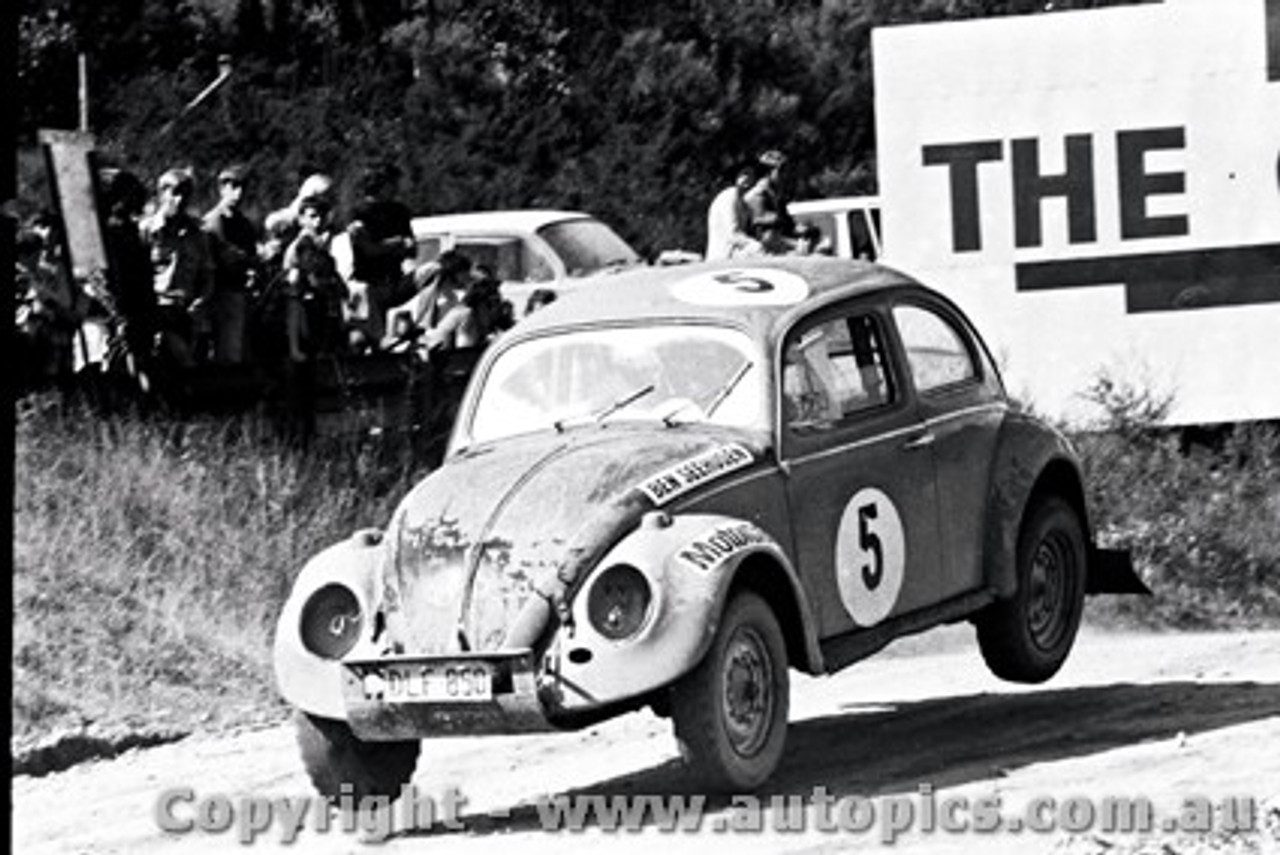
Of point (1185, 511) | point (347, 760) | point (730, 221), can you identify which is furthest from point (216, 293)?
point (347, 760)

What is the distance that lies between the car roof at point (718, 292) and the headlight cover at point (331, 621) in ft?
5.30

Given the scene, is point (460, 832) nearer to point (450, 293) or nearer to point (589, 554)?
point (589, 554)

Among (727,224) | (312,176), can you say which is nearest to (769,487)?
(312,176)

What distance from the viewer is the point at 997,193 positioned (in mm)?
18297

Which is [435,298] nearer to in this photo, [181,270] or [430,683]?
[181,270]

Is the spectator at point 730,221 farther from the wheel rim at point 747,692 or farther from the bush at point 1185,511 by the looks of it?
the wheel rim at point 747,692

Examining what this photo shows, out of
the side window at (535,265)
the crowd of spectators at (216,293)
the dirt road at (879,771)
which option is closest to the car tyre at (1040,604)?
the dirt road at (879,771)

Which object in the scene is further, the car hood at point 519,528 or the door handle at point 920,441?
the door handle at point 920,441

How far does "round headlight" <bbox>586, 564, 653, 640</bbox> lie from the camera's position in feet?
29.9

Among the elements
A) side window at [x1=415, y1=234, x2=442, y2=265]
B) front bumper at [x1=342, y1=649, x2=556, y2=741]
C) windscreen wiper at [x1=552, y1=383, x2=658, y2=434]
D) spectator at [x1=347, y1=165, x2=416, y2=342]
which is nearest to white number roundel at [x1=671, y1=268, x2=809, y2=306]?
windscreen wiper at [x1=552, y1=383, x2=658, y2=434]

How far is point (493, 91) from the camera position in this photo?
111ft

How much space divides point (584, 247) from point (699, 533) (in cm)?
1366

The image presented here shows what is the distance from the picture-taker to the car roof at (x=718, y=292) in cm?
1055

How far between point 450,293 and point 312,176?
44.8 inches
